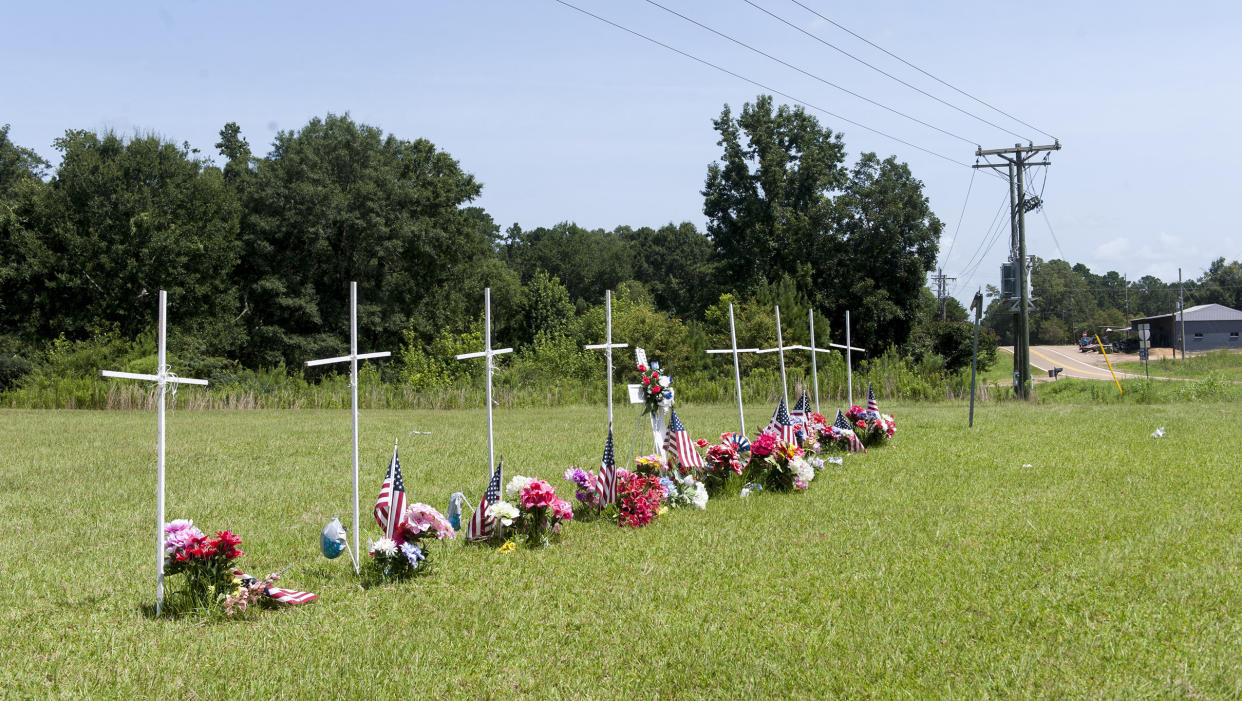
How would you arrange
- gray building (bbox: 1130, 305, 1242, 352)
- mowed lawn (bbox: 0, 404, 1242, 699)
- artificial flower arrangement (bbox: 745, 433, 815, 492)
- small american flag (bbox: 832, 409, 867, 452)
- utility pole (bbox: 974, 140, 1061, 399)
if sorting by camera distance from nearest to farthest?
mowed lawn (bbox: 0, 404, 1242, 699) < artificial flower arrangement (bbox: 745, 433, 815, 492) < small american flag (bbox: 832, 409, 867, 452) < utility pole (bbox: 974, 140, 1061, 399) < gray building (bbox: 1130, 305, 1242, 352)

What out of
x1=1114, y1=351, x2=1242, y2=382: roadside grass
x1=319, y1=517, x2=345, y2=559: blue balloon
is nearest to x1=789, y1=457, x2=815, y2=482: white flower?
x1=319, y1=517, x2=345, y2=559: blue balloon

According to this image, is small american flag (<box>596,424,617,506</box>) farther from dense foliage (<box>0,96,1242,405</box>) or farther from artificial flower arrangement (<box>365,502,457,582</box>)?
dense foliage (<box>0,96,1242,405</box>)

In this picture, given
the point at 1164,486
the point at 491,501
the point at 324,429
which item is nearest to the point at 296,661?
the point at 491,501

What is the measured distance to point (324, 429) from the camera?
18.8 metres

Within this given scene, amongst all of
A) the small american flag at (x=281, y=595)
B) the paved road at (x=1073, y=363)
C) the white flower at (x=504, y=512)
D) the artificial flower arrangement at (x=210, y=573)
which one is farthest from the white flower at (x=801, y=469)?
the paved road at (x=1073, y=363)

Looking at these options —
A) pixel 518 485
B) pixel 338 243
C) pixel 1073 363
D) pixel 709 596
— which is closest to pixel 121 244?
pixel 338 243

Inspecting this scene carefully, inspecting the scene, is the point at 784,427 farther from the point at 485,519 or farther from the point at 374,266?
the point at 374,266

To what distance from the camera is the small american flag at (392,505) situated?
21.3 ft

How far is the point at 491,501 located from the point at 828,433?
688 cm

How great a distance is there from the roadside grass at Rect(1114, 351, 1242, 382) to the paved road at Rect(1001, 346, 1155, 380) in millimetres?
1589

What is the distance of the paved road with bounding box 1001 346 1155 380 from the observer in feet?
166

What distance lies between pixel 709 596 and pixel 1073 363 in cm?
6161

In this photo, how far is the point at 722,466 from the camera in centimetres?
999

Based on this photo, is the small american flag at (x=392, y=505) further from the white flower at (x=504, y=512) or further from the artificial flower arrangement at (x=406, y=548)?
the white flower at (x=504, y=512)
